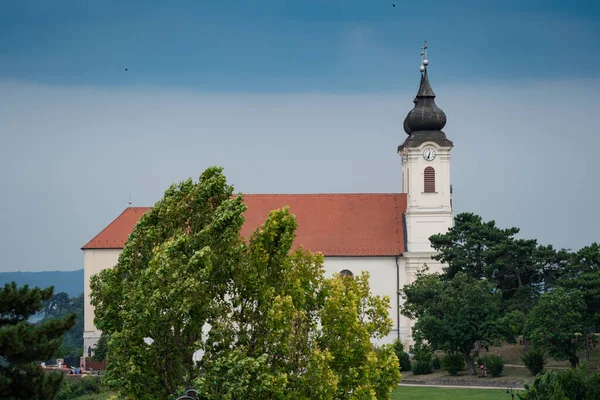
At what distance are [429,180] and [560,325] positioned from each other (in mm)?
23129

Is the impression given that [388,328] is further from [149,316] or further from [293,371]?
[149,316]

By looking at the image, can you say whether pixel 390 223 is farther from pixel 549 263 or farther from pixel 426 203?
pixel 549 263

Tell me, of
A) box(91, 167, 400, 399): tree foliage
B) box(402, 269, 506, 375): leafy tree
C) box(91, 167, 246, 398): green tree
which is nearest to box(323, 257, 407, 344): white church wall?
box(402, 269, 506, 375): leafy tree

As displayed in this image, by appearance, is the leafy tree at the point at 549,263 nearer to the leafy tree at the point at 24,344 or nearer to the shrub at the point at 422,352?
the shrub at the point at 422,352

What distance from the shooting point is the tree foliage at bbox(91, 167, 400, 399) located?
26.9m

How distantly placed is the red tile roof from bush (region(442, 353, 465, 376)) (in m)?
15.9

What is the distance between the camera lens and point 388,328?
105ft

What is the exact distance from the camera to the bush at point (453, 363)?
56.8m

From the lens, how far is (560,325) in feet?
167

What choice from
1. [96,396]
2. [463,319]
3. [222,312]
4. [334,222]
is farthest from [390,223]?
[222,312]

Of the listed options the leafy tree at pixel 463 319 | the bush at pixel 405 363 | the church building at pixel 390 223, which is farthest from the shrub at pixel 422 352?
the church building at pixel 390 223

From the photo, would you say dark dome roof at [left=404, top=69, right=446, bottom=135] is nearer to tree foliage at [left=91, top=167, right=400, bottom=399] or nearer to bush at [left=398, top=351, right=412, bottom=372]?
bush at [left=398, top=351, right=412, bottom=372]

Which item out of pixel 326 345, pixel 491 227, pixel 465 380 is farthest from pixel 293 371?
pixel 491 227

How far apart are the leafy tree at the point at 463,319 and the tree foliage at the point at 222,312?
26.6 metres
